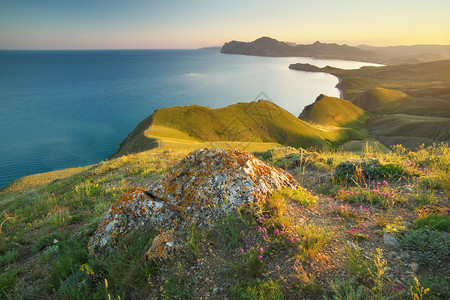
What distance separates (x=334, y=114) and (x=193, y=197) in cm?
12948

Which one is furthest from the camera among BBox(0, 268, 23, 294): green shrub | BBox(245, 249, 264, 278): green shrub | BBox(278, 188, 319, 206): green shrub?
BBox(278, 188, 319, 206): green shrub

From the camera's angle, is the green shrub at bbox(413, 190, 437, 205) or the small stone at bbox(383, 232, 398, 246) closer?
the small stone at bbox(383, 232, 398, 246)

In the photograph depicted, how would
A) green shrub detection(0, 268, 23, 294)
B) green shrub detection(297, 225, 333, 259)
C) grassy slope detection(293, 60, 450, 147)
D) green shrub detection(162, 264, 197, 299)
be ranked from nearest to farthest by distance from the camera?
green shrub detection(162, 264, 197, 299)
green shrub detection(297, 225, 333, 259)
green shrub detection(0, 268, 23, 294)
grassy slope detection(293, 60, 450, 147)

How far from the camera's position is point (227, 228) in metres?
4.39

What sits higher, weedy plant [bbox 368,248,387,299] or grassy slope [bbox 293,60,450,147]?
weedy plant [bbox 368,248,387,299]

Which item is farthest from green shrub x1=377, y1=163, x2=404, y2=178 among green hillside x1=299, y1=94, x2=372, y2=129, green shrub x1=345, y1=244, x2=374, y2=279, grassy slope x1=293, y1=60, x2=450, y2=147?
green hillside x1=299, y1=94, x2=372, y2=129

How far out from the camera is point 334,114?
118m

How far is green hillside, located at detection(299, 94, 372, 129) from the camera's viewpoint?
112 metres

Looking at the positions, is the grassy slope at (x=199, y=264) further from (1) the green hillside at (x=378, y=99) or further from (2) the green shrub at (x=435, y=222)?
(1) the green hillside at (x=378, y=99)

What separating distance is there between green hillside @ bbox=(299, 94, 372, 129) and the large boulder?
4550 inches

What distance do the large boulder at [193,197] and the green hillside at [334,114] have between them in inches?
4550

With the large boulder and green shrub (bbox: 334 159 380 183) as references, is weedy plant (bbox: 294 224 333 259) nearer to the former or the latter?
the large boulder

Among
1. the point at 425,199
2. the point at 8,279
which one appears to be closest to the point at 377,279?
the point at 425,199

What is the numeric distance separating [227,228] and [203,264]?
87 cm
